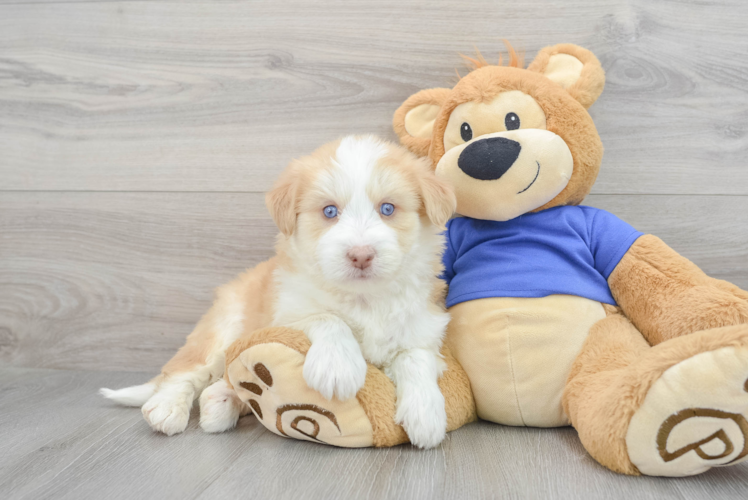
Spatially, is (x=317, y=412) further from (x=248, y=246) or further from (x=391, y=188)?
(x=248, y=246)

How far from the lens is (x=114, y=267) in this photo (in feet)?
6.01

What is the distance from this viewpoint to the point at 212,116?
5.74ft

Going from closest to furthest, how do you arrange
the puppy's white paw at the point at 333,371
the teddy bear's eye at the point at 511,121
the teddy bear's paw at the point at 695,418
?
the teddy bear's paw at the point at 695,418 < the puppy's white paw at the point at 333,371 < the teddy bear's eye at the point at 511,121

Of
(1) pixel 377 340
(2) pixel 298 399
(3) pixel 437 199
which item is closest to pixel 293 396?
(2) pixel 298 399

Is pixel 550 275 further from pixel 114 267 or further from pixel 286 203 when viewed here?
pixel 114 267

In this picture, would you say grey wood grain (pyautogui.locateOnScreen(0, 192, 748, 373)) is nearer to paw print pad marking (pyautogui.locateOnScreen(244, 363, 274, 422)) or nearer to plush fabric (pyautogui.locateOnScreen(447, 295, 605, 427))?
paw print pad marking (pyautogui.locateOnScreen(244, 363, 274, 422))

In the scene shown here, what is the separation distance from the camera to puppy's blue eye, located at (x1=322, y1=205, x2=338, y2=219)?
1.18 metres

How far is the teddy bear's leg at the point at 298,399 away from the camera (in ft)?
3.58

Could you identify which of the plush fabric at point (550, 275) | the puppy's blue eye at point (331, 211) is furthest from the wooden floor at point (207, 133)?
the puppy's blue eye at point (331, 211)

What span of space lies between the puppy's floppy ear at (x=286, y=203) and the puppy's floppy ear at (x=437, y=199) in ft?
0.98

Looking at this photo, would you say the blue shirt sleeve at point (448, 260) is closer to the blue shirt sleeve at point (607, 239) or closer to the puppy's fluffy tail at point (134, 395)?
the blue shirt sleeve at point (607, 239)

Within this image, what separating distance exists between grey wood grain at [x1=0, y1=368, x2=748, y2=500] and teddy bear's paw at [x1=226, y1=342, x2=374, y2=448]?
5cm

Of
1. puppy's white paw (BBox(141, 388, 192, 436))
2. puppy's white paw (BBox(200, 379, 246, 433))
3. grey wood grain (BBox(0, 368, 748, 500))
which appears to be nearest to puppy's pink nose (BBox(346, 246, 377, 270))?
grey wood grain (BBox(0, 368, 748, 500))

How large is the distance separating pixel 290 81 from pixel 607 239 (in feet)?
3.58
